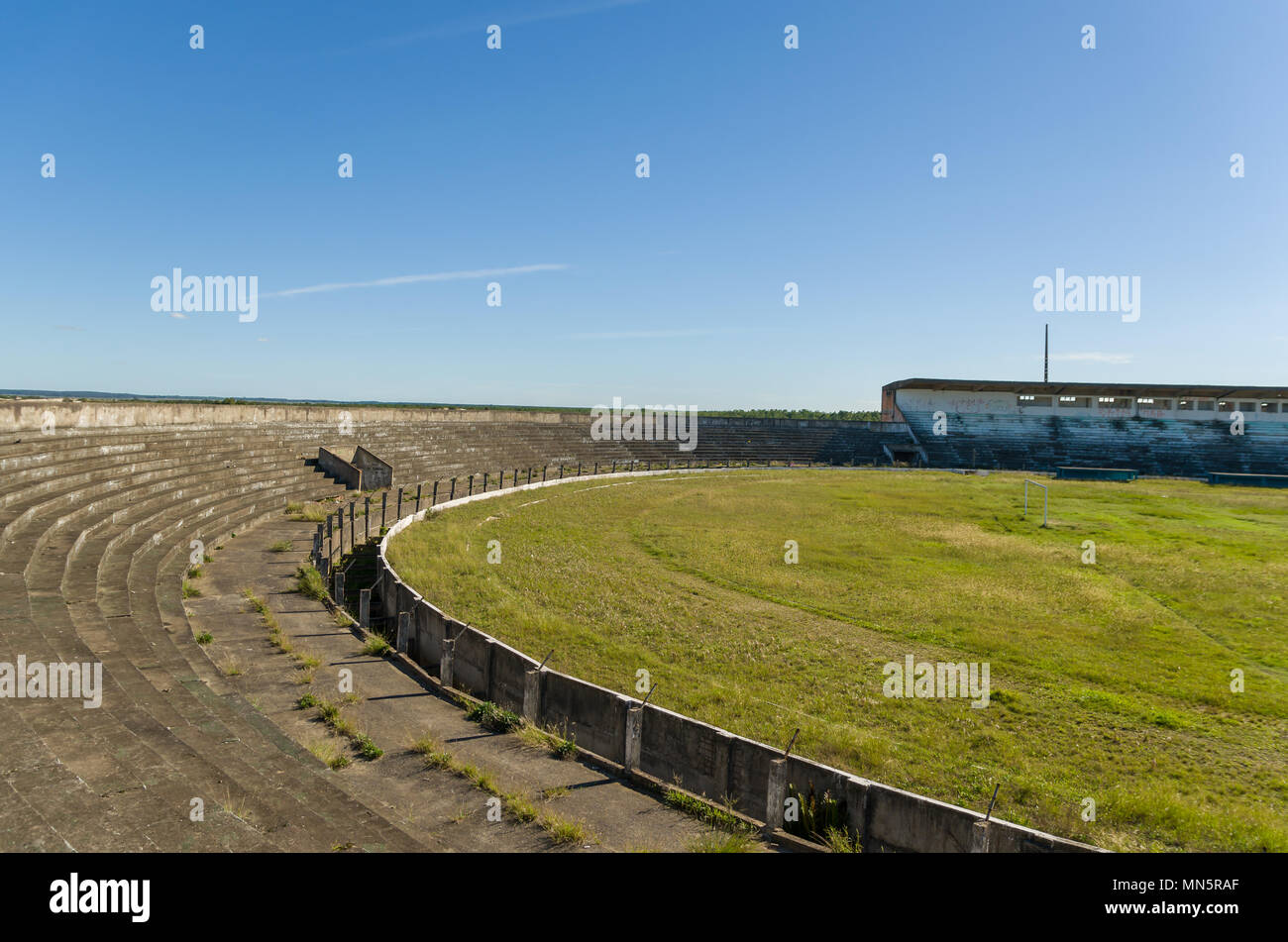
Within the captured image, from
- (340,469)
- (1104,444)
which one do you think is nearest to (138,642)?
(340,469)

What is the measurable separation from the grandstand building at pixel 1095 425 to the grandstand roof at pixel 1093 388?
91mm

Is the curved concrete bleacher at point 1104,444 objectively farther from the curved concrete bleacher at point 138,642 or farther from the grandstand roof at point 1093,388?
the curved concrete bleacher at point 138,642

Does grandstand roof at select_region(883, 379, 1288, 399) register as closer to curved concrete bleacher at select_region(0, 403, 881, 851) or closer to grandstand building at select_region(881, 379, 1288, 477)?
grandstand building at select_region(881, 379, 1288, 477)

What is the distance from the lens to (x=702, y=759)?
300 inches

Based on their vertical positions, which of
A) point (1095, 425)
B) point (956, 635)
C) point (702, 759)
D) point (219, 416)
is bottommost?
point (956, 635)

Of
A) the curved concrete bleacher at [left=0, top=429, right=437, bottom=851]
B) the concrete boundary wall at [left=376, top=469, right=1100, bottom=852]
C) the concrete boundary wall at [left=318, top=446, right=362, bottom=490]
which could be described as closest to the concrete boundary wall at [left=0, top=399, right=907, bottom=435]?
the curved concrete bleacher at [left=0, top=429, right=437, bottom=851]

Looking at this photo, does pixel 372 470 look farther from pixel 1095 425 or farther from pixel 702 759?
pixel 1095 425

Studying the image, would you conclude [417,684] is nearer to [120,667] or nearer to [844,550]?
[120,667]

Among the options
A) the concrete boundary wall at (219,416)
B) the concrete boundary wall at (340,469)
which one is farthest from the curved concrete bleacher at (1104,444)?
the concrete boundary wall at (340,469)

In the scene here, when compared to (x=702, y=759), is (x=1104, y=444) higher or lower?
higher

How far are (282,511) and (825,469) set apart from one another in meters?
41.4

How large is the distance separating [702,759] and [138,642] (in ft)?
26.9
